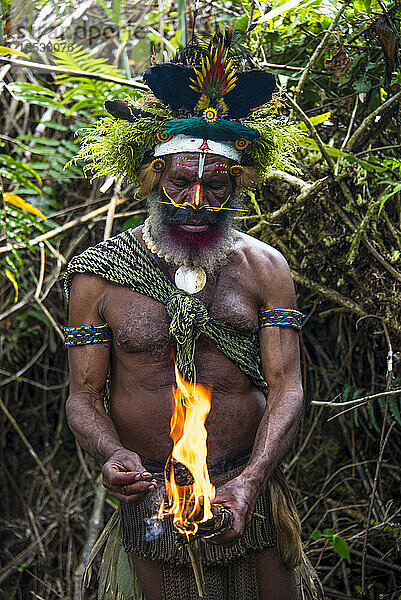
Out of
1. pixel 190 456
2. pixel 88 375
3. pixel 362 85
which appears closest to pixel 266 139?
pixel 362 85

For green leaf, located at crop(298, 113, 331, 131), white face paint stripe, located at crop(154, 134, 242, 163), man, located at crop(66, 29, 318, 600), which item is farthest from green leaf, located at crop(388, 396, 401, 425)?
white face paint stripe, located at crop(154, 134, 242, 163)

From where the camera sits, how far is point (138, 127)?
7.45 ft

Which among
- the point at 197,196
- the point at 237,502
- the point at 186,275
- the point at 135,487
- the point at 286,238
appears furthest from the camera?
the point at 286,238

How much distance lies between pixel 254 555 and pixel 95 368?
2.51 ft

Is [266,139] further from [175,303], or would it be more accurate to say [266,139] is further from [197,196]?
[175,303]

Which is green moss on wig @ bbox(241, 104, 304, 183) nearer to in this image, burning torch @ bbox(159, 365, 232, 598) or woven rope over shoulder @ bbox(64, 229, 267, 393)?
woven rope over shoulder @ bbox(64, 229, 267, 393)

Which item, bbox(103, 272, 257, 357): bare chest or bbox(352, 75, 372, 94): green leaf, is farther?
bbox(352, 75, 372, 94): green leaf

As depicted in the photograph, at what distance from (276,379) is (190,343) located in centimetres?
31

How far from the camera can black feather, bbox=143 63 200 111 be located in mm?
2174

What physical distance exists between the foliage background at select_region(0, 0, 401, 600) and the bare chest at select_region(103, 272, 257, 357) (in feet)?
1.26

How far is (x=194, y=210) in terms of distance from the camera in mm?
2154

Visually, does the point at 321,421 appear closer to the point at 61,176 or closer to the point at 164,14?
the point at 61,176

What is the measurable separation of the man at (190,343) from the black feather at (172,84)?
0.28 feet

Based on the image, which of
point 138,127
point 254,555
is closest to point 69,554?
point 254,555
